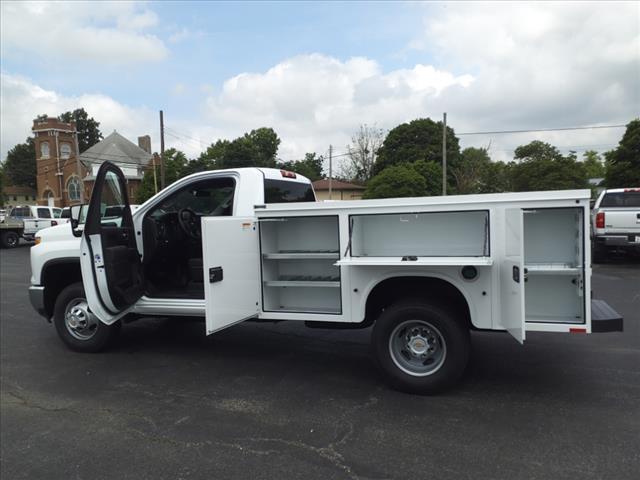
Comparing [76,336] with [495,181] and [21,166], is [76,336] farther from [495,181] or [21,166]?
[21,166]

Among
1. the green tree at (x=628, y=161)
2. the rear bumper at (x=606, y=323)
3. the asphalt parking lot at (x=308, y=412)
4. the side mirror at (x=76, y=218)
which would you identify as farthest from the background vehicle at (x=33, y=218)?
the green tree at (x=628, y=161)

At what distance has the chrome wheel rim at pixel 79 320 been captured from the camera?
5.60 metres

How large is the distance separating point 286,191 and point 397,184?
2465cm

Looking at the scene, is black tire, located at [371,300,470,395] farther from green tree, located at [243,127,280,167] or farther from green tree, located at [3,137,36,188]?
green tree, located at [3,137,36,188]

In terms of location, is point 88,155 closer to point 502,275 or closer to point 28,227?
point 28,227

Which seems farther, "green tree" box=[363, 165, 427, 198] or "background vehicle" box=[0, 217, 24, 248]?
"green tree" box=[363, 165, 427, 198]

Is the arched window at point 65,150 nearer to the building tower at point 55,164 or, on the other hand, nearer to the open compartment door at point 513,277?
the building tower at point 55,164

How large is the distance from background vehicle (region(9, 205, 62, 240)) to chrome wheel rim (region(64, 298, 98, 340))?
20.8 m

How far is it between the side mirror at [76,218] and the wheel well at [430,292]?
3.23 meters

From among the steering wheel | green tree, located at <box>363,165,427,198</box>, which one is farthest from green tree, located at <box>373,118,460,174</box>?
the steering wheel

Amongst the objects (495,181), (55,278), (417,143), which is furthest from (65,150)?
(55,278)

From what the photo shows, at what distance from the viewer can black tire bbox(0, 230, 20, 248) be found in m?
23.0

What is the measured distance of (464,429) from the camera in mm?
3600

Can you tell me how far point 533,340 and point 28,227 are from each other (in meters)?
25.0
